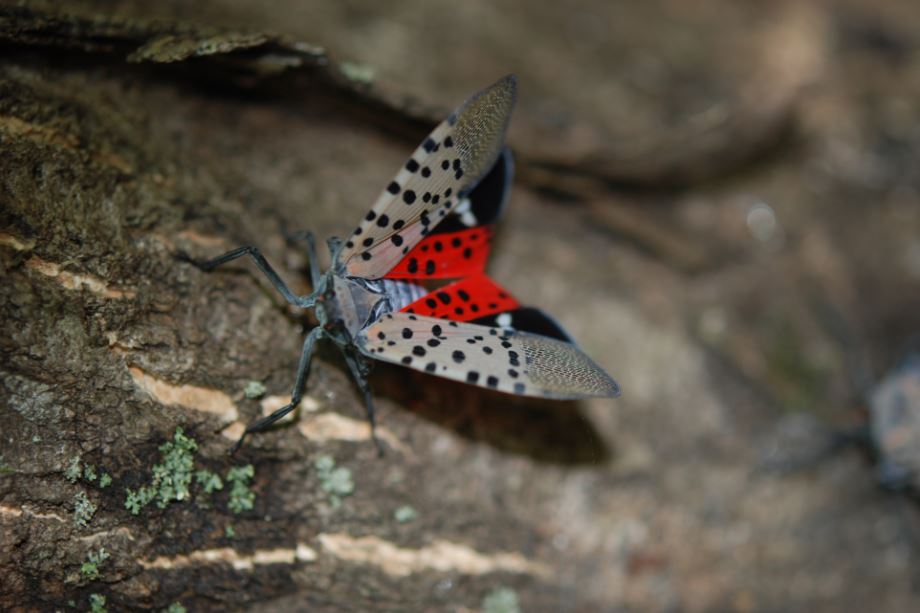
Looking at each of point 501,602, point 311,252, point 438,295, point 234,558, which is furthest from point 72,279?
point 501,602

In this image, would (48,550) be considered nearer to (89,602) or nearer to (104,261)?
(89,602)

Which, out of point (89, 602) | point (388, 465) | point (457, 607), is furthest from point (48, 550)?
point (457, 607)

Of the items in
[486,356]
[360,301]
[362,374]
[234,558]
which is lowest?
[234,558]

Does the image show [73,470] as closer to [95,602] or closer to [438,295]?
[95,602]

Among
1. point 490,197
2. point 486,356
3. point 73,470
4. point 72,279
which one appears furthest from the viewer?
point 490,197

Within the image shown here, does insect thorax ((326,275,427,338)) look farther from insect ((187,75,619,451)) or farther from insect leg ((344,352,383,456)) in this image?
insect leg ((344,352,383,456))

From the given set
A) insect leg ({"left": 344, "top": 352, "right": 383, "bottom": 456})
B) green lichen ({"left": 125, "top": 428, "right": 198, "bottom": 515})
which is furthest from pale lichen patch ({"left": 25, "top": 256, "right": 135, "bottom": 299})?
insect leg ({"left": 344, "top": 352, "right": 383, "bottom": 456})
